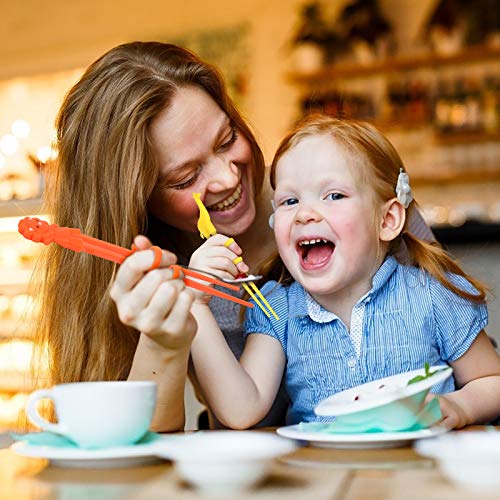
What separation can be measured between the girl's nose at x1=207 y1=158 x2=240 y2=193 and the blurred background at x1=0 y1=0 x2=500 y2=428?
8.22 feet

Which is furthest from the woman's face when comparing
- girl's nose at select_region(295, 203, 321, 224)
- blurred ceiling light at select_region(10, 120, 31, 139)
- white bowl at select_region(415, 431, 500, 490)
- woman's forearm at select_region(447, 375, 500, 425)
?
→ blurred ceiling light at select_region(10, 120, 31, 139)

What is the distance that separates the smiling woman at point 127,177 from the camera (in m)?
1.40

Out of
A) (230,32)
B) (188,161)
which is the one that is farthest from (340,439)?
(230,32)

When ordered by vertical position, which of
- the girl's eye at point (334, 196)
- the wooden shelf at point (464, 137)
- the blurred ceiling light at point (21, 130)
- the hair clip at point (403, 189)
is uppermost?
the blurred ceiling light at point (21, 130)

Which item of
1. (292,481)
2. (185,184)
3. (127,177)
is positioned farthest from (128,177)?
(292,481)

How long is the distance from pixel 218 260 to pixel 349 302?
0.31 m

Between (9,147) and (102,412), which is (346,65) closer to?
(9,147)

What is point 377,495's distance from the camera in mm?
646

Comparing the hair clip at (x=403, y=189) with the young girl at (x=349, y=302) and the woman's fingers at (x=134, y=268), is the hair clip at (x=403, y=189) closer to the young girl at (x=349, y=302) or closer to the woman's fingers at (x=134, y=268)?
the young girl at (x=349, y=302)

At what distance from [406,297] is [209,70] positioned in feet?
2.07

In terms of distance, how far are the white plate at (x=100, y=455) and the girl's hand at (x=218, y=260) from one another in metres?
0.41

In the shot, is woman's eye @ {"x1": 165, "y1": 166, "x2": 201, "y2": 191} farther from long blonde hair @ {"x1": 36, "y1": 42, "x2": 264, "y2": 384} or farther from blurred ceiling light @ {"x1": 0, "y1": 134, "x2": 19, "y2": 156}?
blurred ceiling light @ {"x1": 0, "y1": 134, "x2": 19, "y2": 156}

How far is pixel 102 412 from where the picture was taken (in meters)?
0.81

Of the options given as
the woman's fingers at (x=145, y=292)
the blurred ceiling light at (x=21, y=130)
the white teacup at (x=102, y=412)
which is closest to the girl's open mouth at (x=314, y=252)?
the woman's fingers at (x=145, y=292)
